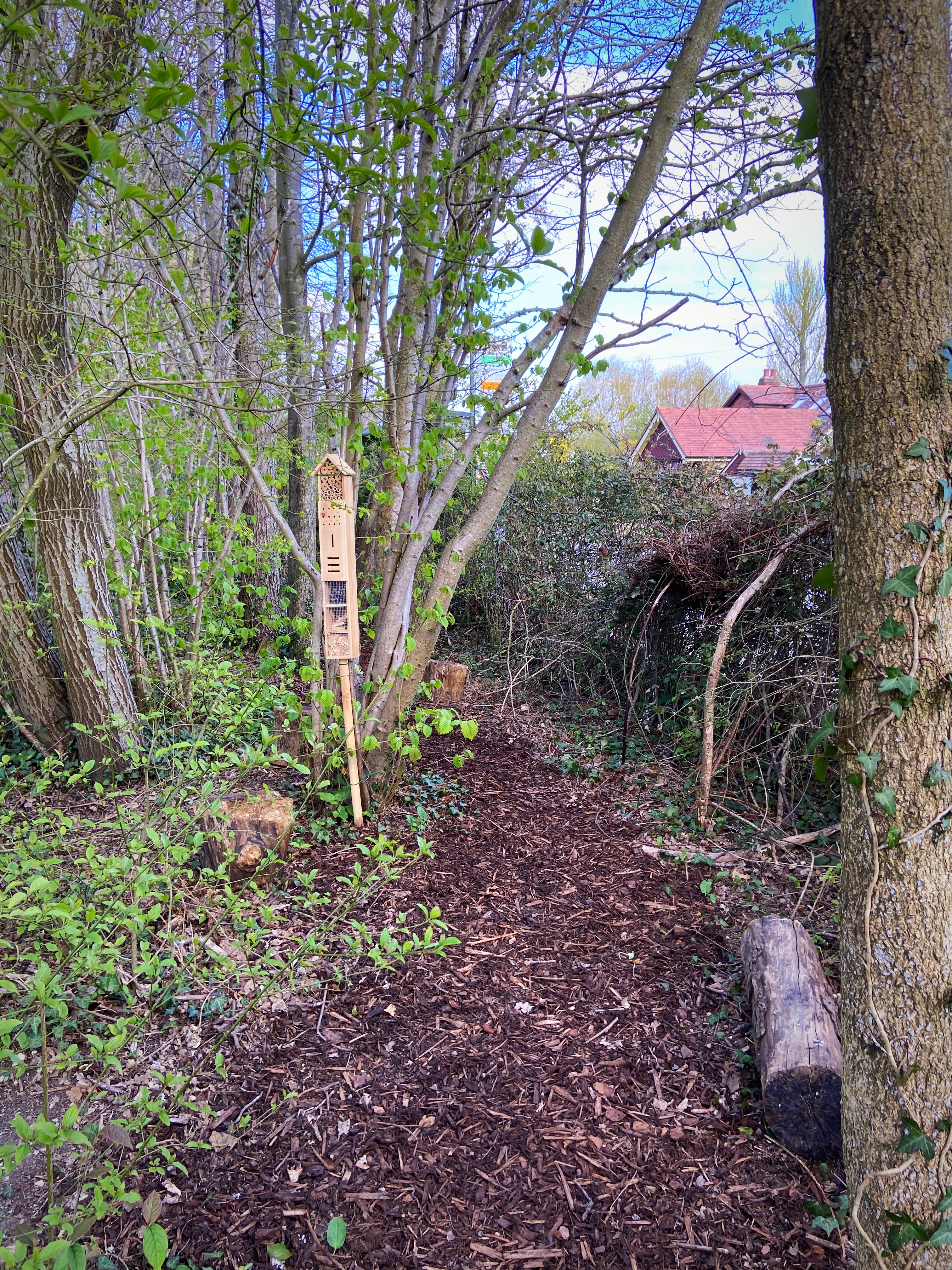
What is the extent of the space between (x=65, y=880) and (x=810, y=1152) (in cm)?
273

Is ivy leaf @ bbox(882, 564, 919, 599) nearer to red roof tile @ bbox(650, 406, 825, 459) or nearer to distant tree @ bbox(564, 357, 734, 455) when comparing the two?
distant tree @ bbox(564, 357, 734, 455)

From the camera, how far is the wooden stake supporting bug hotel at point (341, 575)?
341 cm

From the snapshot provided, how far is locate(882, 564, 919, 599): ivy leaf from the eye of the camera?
1.35 meters

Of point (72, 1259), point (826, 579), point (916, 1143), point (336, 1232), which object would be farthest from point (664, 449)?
point (72, 1259)

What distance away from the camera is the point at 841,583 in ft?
4.84

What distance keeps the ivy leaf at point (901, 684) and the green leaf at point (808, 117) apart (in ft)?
3.66

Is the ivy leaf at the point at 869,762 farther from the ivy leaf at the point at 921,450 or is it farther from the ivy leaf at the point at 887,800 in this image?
the ivy leaf at the point at 921,450

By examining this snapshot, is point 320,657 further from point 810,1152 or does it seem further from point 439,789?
point 810,1152

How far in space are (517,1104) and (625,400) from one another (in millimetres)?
22647

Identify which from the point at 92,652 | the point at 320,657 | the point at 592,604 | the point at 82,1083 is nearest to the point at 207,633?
the point at 92,652

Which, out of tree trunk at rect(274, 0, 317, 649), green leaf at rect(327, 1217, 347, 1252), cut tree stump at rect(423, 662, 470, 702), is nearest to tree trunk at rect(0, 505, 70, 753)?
tree trunk at rect(274, 0, 317, 649)

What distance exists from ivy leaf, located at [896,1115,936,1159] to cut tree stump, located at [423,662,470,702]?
14.6 feet

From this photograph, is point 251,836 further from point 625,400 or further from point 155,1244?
point 625,400

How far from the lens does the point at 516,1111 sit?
2299 millimetres
